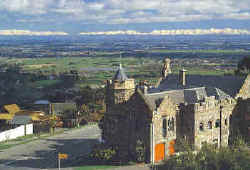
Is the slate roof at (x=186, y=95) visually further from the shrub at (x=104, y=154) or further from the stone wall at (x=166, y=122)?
the shrub at (x=104, y=154)

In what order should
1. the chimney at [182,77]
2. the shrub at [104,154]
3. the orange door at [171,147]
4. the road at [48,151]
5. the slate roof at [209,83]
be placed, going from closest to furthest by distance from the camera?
1. the shrub at [104,154]
2. the road at [48,151]
3. the orange door at [171,147]
4. the slate roof at [209,83]
5. the chimney at [182,77]

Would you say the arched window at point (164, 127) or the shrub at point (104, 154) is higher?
the arched window at point (164, 127)

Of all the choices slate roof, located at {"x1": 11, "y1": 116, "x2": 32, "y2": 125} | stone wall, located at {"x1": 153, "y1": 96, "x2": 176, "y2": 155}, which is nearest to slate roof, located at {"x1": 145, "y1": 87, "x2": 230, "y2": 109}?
stone wall, located at {"x1": 153, "y1": 96, "x2": 176, "y2": 155}

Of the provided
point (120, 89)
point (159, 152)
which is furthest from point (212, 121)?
point (120, 89)

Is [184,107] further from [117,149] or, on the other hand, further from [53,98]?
[53,98]

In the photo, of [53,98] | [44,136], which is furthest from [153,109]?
[53,98]

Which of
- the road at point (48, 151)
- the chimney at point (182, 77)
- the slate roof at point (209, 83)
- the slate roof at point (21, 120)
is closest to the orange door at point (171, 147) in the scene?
the road at point (48, 151)
